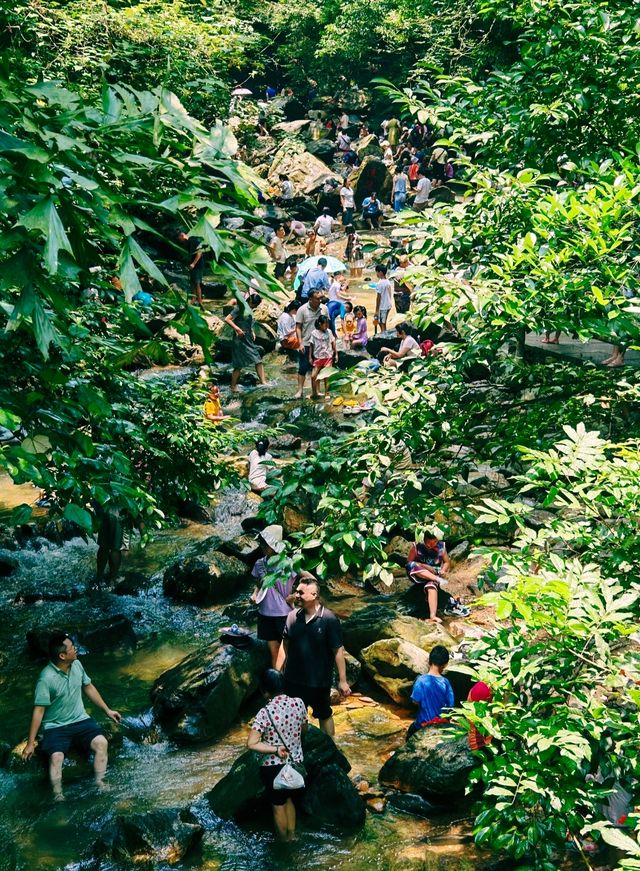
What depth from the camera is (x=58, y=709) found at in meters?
7.34

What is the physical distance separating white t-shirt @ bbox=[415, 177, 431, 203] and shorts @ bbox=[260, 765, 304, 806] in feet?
81.3

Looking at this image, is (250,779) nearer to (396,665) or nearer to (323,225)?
(396,665)

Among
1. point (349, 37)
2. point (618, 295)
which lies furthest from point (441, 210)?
point (349, 37)

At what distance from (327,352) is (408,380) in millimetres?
10263

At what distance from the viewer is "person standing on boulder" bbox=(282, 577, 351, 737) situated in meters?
7.15

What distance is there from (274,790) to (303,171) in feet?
91.5

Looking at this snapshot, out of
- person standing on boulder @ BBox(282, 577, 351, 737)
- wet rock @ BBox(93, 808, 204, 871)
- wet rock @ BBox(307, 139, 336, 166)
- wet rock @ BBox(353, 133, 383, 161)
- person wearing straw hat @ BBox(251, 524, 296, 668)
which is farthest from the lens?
wet rock @ BBox(307, 139, 336, 166)

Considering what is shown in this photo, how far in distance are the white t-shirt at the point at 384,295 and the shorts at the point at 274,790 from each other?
13.7m

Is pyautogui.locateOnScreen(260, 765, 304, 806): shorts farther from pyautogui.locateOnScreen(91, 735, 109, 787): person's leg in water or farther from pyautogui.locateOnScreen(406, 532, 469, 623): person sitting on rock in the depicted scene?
pyautogui.locateOnScreen(406, 532, 469, 623): person sitting on rock

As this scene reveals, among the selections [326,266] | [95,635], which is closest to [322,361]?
[326,266]

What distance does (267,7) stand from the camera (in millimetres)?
38719

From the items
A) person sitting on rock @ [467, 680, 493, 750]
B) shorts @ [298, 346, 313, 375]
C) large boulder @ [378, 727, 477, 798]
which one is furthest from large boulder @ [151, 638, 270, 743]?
shorts @ [298, 346, 313, 375]

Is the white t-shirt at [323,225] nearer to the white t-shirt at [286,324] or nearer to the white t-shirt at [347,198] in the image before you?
the white t-shirt at [347,198]

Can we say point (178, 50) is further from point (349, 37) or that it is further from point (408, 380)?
point (349, 37)
